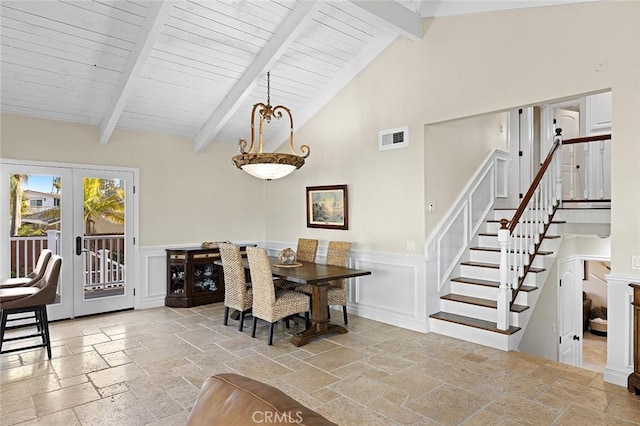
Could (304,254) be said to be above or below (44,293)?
above

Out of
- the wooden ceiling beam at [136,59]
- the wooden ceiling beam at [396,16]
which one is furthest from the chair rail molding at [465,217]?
the wooden ceiling beam at [136,59]

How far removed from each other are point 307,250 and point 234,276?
1.26 meters

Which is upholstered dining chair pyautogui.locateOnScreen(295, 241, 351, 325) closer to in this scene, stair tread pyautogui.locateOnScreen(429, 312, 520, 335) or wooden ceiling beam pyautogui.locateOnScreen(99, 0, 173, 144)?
stair tread pyautogui.locateOnScreen(429, 312, 520, 335)

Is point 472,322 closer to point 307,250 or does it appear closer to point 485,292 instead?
point 485,292

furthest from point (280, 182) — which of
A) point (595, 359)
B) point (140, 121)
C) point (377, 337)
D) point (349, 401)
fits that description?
point (595, 359)

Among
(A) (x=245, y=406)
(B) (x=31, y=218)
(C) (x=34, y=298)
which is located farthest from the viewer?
(B) (x=31, y=218)

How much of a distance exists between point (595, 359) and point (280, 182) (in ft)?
19.5

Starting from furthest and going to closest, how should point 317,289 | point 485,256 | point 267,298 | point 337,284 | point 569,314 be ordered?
point 569,314, point 485,256, point 337,284, point 317,289, point 267,298

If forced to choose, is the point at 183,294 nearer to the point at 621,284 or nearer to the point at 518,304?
the point at 518,304

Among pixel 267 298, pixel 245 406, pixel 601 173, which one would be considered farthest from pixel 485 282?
pixel 245 406

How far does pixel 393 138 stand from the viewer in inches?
199

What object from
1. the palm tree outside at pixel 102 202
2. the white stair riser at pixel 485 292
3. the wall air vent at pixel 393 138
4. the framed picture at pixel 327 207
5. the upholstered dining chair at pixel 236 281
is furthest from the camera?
the framed picture at pixel 327 207

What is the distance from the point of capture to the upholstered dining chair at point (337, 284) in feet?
16.2

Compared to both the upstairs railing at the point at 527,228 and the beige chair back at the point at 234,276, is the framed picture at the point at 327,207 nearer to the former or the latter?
the beige chair back at the point at 234,276
